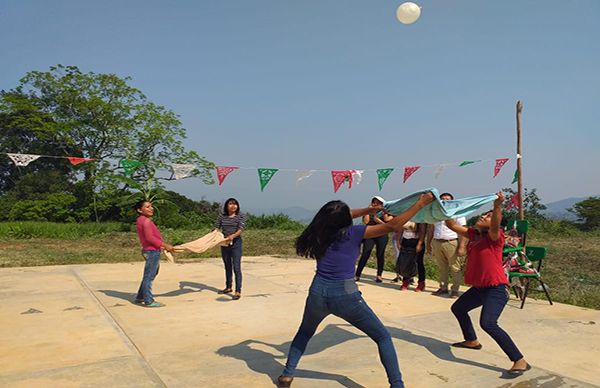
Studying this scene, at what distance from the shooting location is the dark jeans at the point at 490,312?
414 centimetres

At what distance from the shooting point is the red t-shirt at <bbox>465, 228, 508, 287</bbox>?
4379 millimetres

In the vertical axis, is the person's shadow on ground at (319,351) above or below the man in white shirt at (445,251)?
below

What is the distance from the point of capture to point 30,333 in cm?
528

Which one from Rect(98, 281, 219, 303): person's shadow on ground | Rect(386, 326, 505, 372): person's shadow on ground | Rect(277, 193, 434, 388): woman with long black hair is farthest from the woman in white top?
Rect(277, 193, 434, 388): woman with long black hair

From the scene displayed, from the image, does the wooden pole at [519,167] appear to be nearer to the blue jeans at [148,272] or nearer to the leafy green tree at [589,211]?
the blue jeans at [148,272]

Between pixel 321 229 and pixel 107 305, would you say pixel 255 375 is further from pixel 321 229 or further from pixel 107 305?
pixel 107 305

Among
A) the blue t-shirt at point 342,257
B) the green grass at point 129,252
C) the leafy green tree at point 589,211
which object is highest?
the leafy green tree at point 589,211

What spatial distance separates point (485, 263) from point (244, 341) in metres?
2.64

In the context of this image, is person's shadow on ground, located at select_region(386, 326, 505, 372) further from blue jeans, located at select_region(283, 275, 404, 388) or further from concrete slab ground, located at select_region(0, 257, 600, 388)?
blue jeans, located at select_region(283, 275, 404, 388)

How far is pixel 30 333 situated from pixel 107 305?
1.48 m

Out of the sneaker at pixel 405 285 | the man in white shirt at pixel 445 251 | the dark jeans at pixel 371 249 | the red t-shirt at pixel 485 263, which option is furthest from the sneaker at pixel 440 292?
the red t-shirt at pixel 485 263

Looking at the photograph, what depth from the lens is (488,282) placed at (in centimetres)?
437

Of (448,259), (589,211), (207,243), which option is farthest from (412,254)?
(589,211)

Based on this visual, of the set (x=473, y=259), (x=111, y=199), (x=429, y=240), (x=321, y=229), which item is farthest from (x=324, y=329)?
(x=111, y=199)
